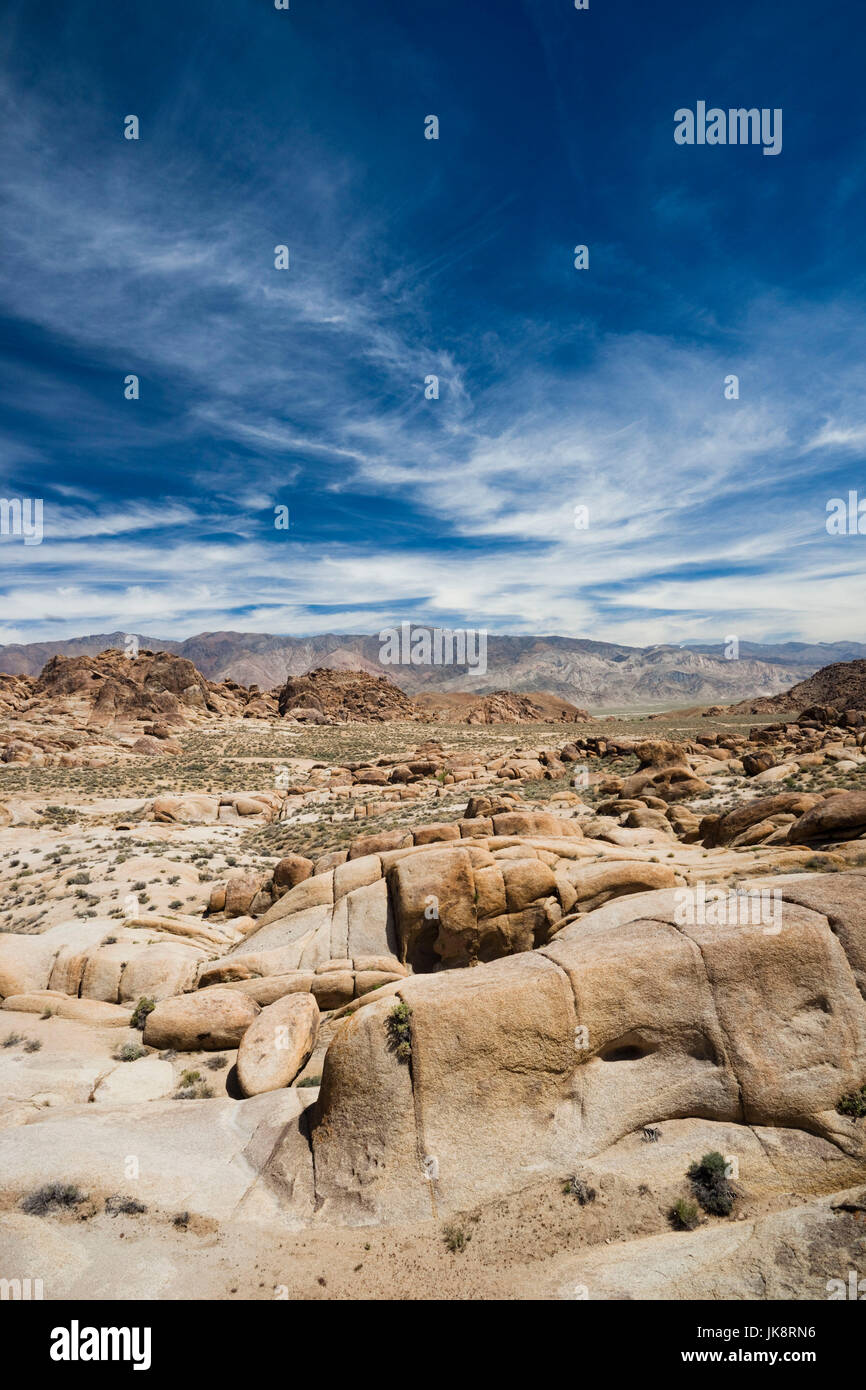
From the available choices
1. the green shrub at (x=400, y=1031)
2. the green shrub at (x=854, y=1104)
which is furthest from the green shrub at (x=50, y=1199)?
the green shrub at (x=854, y=1104)

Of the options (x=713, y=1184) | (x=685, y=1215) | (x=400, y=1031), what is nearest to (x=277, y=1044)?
(x=400, y=1031)

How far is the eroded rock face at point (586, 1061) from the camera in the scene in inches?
342

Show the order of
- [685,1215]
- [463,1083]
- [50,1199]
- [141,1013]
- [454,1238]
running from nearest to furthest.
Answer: [685,1215]
[454,1238]
[50,1199]
[463,1083]
[141,1013]

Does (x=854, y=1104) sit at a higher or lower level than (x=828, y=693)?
lower

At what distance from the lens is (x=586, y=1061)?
368 inches

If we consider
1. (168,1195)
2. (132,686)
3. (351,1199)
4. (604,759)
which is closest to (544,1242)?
(351,1199)

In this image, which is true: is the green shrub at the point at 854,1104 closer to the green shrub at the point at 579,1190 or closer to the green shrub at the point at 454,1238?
the green shrub at the point at 579,1190

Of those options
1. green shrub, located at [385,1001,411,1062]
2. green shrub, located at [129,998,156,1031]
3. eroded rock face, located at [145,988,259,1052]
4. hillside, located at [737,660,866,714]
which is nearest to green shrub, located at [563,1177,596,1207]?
green shrub, located at [385,1001,411,1062]

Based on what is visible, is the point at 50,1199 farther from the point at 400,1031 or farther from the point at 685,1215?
the point at 685,1215

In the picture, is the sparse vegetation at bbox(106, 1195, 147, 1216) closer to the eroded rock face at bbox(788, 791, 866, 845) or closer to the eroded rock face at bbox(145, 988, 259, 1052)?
the eroded rock face at bbox(145, 988, 259, 1052)

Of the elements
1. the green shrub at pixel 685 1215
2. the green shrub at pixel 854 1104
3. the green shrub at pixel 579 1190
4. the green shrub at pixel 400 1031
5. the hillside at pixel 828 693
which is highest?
the hillside at pixel 828 693

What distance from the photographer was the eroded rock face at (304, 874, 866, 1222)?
868 cm
